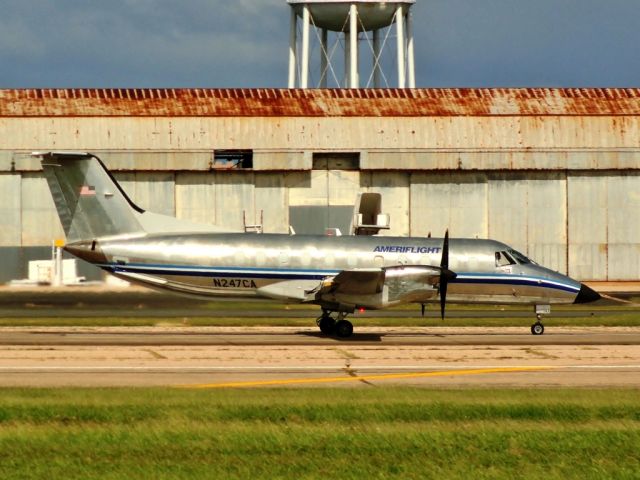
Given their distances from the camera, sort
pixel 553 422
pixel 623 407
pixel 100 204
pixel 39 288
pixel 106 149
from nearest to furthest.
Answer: pixel 553 422
pixel 623 407
pixel 100 204
pixel 39 288
pixel 106 149

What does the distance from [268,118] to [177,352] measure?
35837 mm

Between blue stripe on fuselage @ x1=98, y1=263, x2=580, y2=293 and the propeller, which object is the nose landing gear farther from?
the propeller

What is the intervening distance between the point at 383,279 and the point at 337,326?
234 cm

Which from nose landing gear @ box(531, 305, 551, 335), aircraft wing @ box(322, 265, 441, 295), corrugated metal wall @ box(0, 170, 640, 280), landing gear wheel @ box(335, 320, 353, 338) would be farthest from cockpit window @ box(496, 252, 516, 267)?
corrugated metal wall @ box(0, 170, 640, 280)

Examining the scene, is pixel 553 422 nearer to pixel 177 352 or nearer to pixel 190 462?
pixel 190 462

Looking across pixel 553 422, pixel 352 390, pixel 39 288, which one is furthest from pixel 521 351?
pixel 39 288

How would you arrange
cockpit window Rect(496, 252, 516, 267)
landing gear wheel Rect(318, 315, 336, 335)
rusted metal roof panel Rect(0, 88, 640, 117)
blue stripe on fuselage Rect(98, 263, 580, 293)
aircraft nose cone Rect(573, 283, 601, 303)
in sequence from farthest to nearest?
rusted metal roof panel Rect(0, 88, 640, 117)
aircraft nose cone Rect(573, 283, 601, 303)
cockpit window Rect(496, 252, 516, 267)
landing gear wheel Rect(318, 315, 336, 335)
blue stripe on fuselage Rect(98, 263, 580, 293)

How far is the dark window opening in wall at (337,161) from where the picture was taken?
6266cm

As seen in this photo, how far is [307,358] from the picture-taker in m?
26.9

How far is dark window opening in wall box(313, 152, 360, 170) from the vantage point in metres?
62.7

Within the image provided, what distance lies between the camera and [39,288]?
51094mm

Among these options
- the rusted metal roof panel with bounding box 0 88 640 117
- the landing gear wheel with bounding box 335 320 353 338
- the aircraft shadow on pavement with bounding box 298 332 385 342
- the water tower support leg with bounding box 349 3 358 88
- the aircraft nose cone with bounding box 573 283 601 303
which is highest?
the water tower support leg with bounding box 349 3 358 88

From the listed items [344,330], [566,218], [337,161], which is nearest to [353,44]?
[337,161]

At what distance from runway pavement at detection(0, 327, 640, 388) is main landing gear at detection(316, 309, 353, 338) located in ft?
1.32
